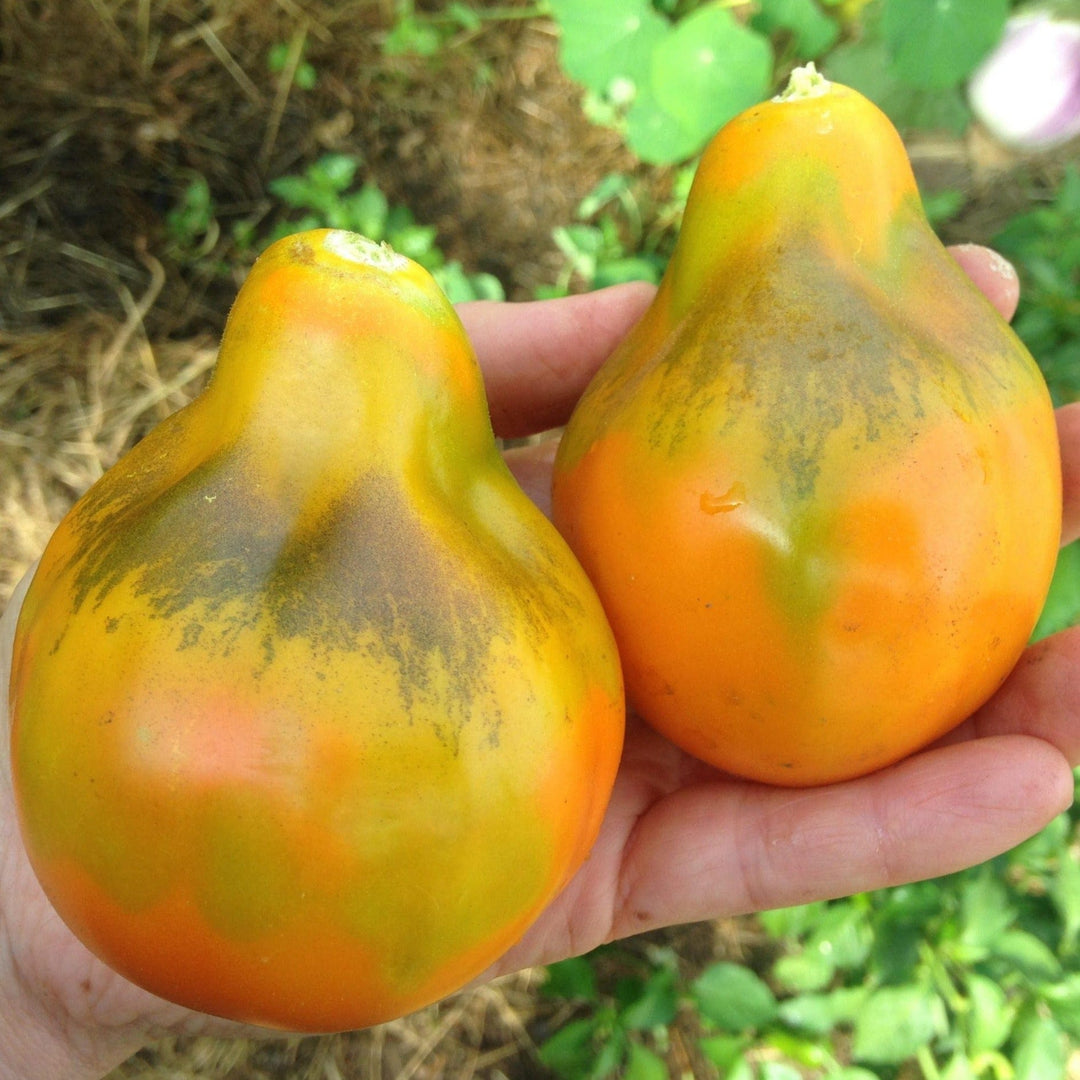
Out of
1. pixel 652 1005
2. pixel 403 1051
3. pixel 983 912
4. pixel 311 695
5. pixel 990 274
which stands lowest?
pixel 403 1051

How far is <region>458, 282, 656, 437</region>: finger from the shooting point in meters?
1.86

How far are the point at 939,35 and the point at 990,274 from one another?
28.2 inches

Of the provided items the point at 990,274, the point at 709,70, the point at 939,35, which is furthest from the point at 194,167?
the point at 990,274

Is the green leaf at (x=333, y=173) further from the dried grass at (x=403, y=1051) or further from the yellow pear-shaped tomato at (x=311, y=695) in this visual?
the dried grass at (x=403, y=1051)

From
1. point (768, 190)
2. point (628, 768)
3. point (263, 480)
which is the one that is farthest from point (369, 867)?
point (768, 190)

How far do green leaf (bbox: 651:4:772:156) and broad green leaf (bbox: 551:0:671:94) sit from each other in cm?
14

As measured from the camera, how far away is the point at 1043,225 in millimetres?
2279

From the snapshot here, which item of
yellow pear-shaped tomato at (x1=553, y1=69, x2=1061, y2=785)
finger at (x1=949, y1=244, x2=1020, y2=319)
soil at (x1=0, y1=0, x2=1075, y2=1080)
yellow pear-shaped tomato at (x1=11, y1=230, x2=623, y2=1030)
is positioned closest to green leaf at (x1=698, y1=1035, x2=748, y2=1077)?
yellow pear-shaped tomato at (x1=553, y1=69, x2=1061, y2=785)

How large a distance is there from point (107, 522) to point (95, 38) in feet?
7.51

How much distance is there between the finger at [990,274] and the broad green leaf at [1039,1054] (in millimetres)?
1254

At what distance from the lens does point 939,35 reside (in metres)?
2.07

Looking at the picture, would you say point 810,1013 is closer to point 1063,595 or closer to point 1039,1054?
point 1039,1054

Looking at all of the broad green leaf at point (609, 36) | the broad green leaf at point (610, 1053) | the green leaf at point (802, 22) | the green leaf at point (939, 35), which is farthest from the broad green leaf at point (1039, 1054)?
the broad green leaf at point (609, 36)

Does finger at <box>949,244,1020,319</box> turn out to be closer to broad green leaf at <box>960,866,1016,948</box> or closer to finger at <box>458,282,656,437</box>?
finger at <box>458,282,656,437</box>
